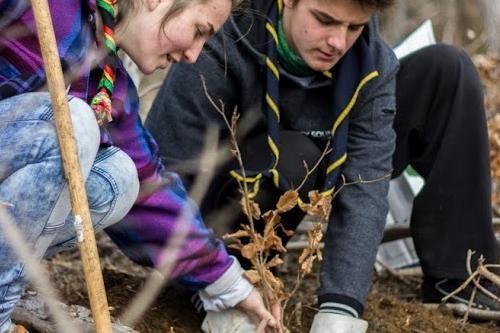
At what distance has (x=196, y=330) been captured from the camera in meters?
2.58

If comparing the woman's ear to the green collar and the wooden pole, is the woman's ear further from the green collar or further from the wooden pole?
the green collar

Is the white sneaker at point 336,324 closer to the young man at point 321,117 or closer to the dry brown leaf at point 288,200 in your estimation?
the young man at point 321,117

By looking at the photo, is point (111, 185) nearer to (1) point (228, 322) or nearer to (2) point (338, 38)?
(1) point (228, 322)

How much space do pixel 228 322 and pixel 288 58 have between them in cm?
82

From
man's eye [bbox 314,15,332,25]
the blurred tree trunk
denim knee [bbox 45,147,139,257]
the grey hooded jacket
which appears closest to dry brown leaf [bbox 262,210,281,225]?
denim knee [bbox 45,147,139,257]

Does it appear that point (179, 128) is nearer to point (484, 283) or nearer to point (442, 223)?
point (442, 223)

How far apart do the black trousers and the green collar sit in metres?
0.46

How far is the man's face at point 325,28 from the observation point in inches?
104

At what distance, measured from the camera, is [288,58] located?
280 centimetres

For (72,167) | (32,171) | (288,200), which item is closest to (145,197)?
(288,200)

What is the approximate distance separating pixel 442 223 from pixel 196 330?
37.8 inches

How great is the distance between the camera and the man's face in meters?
2.64

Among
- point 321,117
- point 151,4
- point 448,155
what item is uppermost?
point 151,4

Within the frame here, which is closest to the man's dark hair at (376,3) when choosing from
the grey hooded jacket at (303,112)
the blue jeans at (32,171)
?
the grey hooded jacket at (303,112)
